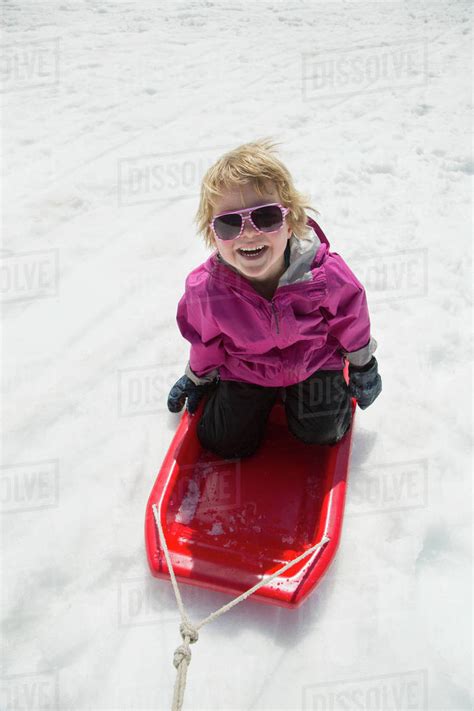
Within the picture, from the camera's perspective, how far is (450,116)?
4223mm

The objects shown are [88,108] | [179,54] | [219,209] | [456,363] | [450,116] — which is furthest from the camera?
[179,54]

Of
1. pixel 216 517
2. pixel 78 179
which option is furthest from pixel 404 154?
pixel 216 517

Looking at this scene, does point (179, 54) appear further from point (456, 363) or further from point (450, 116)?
point (456, 363)

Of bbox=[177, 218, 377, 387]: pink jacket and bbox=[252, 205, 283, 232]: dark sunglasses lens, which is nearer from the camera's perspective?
bbox=[252, 205, 283, 232]: dark sunglasses lens

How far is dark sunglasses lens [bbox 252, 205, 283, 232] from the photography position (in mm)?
1582

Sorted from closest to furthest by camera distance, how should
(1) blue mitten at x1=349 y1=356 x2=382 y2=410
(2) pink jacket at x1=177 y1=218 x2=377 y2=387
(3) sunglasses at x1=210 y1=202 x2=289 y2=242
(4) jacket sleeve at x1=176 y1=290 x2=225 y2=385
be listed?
1. (3) sunglasses at x1=210 y1=202 x2=289 y2=242
2. (2) pink jacket at x1=177 y1=218 x2=377 y2=387
3. (4) jacket sleeve at x1=176 y1=290 x2=225 y2=385
4. (1) blue mitten at x1=349 y1=356 x2=382 y2=410

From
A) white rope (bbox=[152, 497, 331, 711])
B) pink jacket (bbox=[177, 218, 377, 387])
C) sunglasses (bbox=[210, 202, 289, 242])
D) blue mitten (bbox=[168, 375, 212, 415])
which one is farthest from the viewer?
blue mitten (bbox=[168, 375, 212, 415])

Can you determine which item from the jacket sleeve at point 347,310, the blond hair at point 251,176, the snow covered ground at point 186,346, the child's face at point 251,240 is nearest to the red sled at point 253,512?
the snow covered ground at point 186,346

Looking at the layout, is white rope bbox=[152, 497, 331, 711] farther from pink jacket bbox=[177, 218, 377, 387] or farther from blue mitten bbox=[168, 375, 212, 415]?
pink jacket bbox=[177, 218, 377, 387]

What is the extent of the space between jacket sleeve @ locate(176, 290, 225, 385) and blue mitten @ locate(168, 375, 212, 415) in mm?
93

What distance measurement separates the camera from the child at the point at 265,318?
1.62 meters

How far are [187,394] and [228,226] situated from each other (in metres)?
0.97

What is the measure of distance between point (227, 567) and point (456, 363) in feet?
4.66

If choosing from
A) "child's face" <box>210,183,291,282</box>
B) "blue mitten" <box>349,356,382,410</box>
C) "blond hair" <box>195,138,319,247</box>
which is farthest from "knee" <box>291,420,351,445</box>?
"blond hair" <box>195,138,319,247</box>
